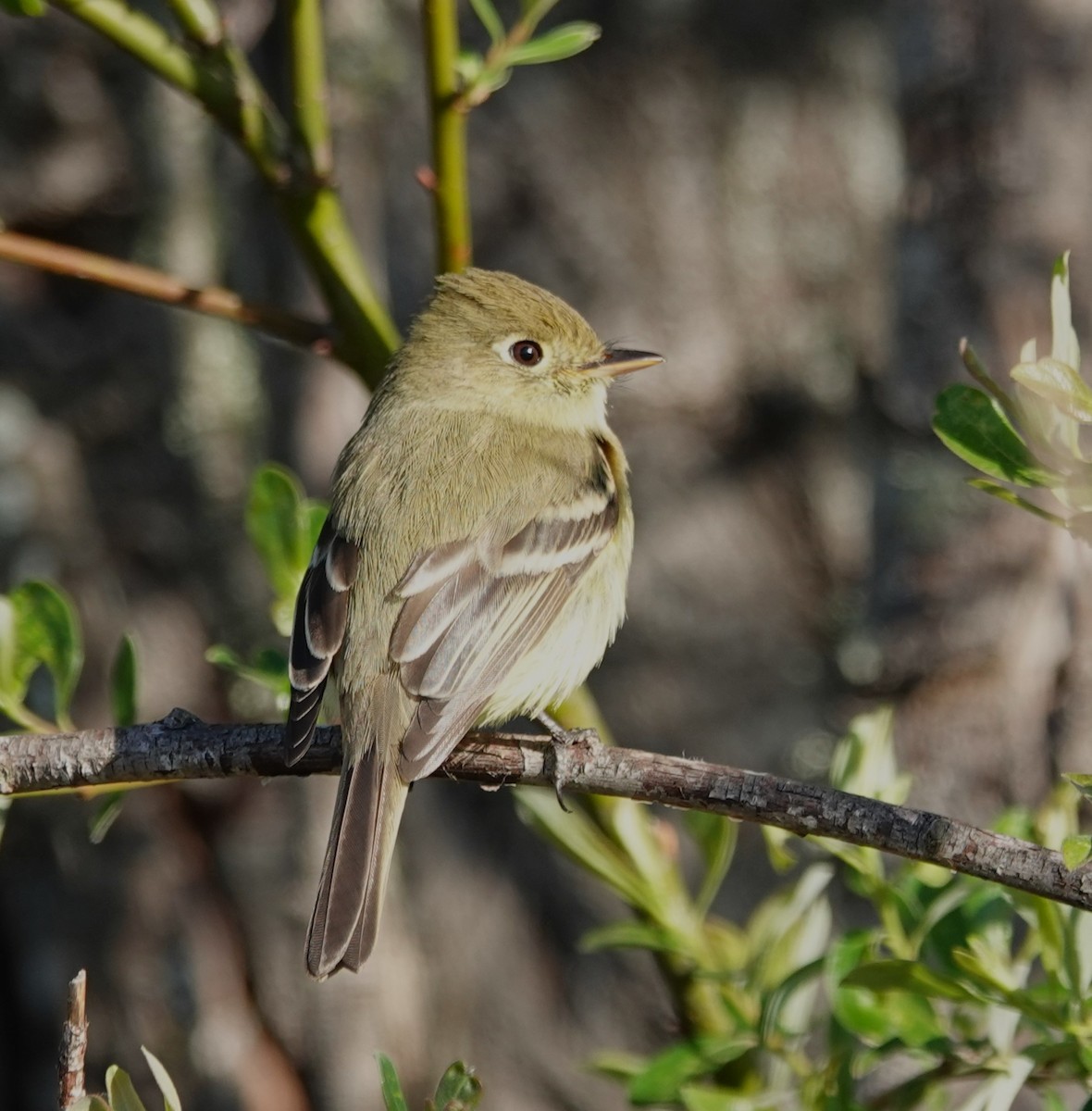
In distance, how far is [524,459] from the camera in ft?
12.0

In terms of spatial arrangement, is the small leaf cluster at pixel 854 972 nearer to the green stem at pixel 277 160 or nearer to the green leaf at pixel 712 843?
the green leaf at pixel 712 843

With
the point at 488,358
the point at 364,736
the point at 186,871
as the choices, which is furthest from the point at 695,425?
the point at 364,736

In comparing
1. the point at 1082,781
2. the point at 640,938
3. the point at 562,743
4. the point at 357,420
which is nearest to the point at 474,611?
the point at 562,743

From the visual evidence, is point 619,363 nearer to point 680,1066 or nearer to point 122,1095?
point 680,1066

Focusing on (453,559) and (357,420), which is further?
(357,420)

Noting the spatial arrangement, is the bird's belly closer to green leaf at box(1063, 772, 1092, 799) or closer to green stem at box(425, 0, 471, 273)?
green stem at box(425, 0, 471, 273)

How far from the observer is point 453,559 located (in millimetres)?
3309

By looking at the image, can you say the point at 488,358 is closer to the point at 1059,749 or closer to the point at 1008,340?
the point at 1008,340

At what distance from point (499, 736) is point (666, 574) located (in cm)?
219

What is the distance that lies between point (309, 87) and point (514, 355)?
4.66 ft

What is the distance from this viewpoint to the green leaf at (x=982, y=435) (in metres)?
2.00

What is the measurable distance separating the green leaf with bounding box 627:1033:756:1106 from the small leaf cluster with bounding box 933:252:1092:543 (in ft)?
3.74

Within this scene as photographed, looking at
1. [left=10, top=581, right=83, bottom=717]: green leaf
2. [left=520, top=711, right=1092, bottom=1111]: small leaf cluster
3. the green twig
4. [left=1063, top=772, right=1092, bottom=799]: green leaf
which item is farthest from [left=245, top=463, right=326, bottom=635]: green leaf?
[left=1063, top=772, right=1092, bottom=799]: green leaf

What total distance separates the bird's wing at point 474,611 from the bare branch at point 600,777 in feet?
0.29
